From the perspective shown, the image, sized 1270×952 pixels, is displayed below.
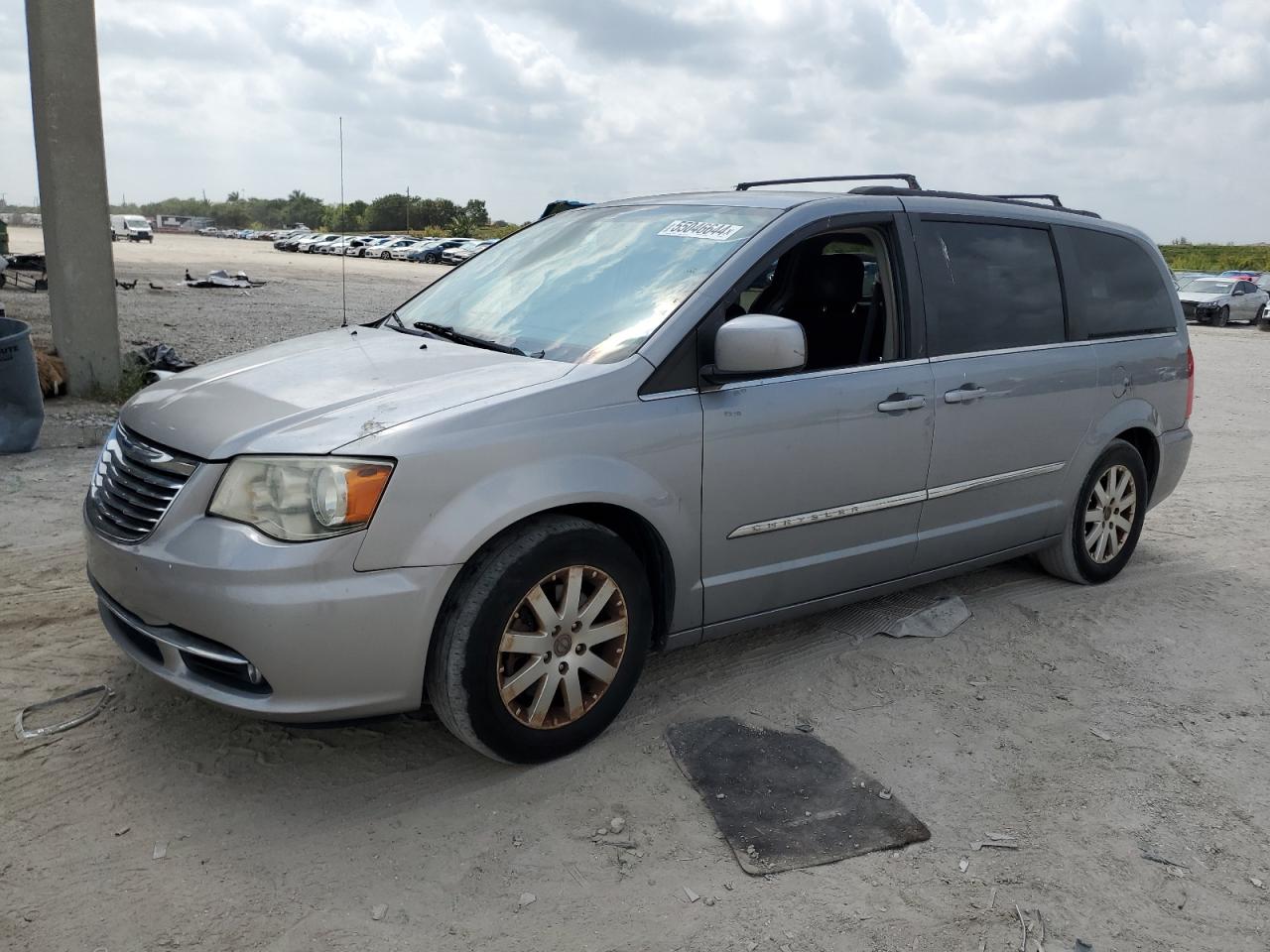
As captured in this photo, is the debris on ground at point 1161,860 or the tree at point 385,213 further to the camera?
the tree at point 385,213

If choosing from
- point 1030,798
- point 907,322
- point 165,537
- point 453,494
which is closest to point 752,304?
point 907,322

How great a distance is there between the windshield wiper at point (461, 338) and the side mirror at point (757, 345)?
69 cm

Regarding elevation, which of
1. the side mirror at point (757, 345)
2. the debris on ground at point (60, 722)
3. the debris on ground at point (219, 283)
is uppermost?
the side mirror at point (757, 345)

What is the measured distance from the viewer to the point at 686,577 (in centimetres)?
358

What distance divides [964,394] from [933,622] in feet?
3.54

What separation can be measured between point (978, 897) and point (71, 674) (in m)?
3.12

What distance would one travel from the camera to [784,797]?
3.28 meters

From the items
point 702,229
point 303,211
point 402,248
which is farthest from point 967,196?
point 303,211

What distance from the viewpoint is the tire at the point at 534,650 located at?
3.06 metres

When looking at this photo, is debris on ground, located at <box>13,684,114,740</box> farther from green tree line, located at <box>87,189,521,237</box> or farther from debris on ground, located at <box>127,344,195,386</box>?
green tree line, located at <box>87,189,521,237</box>

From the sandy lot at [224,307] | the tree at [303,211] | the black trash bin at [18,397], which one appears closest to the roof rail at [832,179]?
the black trash bin at [18,397]

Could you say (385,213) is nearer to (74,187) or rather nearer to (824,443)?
(74,187)

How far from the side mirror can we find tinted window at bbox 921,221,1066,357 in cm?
104

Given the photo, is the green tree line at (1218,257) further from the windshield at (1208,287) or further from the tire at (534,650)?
the tire at (534,650)
